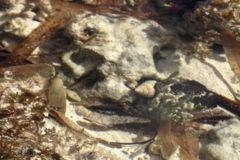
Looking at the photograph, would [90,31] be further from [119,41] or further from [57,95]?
[57,95]

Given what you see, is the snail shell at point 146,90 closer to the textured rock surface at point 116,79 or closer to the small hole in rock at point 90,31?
the textured rock surface at point 116,79

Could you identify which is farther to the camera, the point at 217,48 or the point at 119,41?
the point at 217,48

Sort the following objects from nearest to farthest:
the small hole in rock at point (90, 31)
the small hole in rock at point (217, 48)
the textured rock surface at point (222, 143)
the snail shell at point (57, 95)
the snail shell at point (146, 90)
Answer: the snail shell at point (57, 95), the textured rock surface at point (222, 143), the snail shell at point (146, 90), the small hole in rock at point (90, 31), the small hole in rock at point (217, 48)

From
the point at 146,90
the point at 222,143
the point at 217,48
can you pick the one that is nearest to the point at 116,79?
the point at 146,90

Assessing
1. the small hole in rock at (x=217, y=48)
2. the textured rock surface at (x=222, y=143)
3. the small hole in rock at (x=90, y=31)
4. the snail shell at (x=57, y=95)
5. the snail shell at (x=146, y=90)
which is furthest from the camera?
the small hole in rock at (x=217, y=48)

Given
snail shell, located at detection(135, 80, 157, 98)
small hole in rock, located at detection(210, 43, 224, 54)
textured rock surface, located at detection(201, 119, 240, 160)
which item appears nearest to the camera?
textured rock surface, located at detection(201, 119, 240, 160)

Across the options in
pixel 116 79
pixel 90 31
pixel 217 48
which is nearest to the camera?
pixel 116 79

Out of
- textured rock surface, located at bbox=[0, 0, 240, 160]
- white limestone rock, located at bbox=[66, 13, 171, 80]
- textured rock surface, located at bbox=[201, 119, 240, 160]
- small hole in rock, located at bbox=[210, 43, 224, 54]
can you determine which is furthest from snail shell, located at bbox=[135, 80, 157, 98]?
small hole in rock, located at bbox=[210, 43, 224, 54]

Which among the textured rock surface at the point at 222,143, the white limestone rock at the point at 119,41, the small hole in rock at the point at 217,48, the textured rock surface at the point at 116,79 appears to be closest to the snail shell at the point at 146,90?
the textured rock surface at the point at 116,79

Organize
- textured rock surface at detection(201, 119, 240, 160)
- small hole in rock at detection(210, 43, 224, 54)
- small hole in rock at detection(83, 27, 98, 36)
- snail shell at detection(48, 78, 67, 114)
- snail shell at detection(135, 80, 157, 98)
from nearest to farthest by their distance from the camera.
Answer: snail shell at detection(48, 78, 67, 114), textured rock surface at detection(201, 119, 240, 160), snail shell at detection(135, 80, 157, 98), small hole in rock at detection(83, 27, 98, 36), small hole in rock at detection(210, 43, 224, 54)

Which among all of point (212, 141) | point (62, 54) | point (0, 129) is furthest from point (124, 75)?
point (0, 129)

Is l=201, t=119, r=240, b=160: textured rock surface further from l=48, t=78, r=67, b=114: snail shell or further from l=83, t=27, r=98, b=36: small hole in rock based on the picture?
l=83, t=27, r=98, b=36: small hole in rock

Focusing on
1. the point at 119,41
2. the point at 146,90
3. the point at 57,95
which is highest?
the point at 119,41
